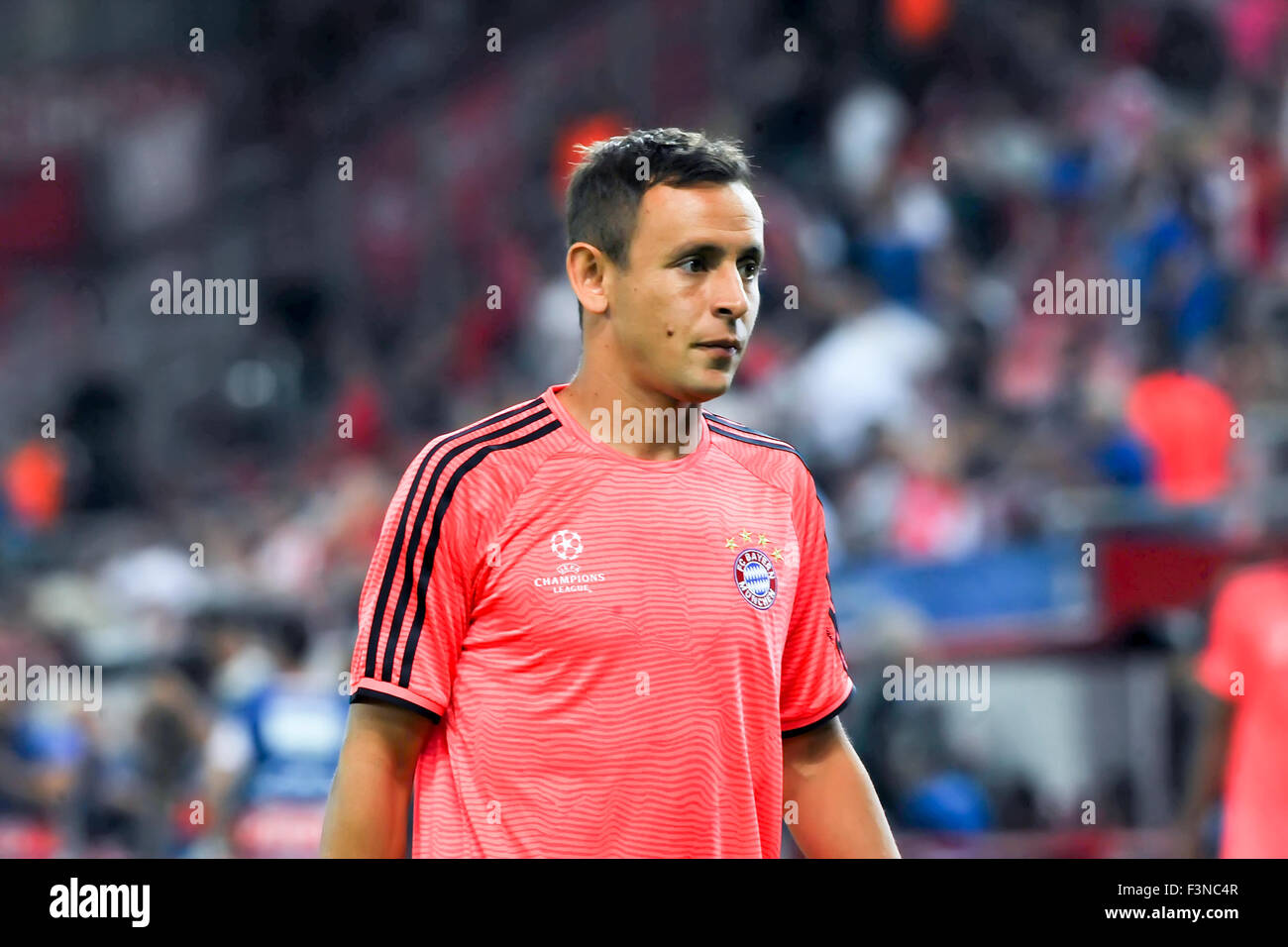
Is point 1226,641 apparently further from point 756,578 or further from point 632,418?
point 632,418

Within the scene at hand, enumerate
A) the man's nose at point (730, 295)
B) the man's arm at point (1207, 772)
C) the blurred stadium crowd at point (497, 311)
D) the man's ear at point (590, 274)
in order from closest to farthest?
the man's nose at point (730, 295) → the man's ear at point (590, 274) → the man's arm at point (1207, 772) → the blurred stadium crowd at point (497, 311)

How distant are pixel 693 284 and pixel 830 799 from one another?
86cm

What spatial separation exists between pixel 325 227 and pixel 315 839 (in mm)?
7056

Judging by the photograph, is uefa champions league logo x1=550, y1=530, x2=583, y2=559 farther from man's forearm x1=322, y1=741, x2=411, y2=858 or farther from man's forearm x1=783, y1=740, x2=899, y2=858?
man's forearm x1=783, y1=740, x2=899, y2=858

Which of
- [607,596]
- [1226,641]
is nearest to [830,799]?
[607,596]

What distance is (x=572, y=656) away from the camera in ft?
8.69

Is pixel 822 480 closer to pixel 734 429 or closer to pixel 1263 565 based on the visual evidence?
pixel 1263 565

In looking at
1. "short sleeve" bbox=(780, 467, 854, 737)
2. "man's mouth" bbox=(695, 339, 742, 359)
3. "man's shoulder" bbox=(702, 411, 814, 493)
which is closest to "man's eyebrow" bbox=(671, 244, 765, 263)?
"man's mouth" bbox=(695, 339, 742, 359)

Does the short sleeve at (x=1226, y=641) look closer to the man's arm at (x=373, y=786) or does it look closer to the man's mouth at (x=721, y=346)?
the man's mouth at (x=721, y=346)

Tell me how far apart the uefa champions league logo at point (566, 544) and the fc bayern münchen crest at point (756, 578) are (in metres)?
0.25

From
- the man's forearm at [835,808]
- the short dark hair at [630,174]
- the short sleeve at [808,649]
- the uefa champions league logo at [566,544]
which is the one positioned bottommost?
the man's forearm at [835,808]

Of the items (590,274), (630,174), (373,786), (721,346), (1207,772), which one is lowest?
(1207,772)

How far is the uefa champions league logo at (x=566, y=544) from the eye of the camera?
2691mm

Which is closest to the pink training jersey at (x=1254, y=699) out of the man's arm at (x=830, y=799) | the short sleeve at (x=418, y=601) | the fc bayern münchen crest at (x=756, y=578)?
the man's arm at (x=830, y=799)
